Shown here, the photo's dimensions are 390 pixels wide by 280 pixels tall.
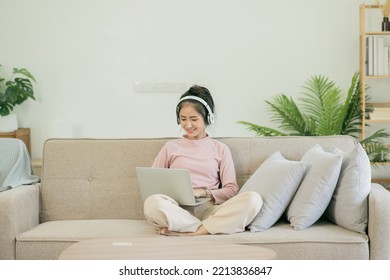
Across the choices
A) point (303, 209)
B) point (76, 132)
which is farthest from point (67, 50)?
point (303, 209)

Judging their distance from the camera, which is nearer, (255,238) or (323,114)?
(255,238)

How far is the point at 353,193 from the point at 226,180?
62 centimetres

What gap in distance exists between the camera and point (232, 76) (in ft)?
17.4

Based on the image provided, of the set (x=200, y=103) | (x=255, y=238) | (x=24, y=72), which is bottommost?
(x=255, y=238)

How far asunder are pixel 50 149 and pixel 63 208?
1.01ft

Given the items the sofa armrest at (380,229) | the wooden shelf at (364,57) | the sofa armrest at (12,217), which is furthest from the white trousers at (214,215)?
the wooden shelf at (364,57)

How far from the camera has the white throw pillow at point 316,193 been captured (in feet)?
9.10

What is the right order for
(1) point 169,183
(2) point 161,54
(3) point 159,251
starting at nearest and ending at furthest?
(3) point 159,251, (1) point 169,183, (2) point 161,54

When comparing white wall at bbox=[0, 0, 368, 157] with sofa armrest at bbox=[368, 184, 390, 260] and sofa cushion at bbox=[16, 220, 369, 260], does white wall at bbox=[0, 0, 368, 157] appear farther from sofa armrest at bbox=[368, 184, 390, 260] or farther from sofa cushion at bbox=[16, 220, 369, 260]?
A: sofa armrest at bbox=[368, 184, 390, 260]

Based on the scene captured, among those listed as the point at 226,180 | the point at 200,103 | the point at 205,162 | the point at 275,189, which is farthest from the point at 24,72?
the point at 275,189

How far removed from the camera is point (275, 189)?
9.26 ft

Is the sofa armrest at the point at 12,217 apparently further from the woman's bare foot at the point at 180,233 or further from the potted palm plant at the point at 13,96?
the potted palm plant at the point at 13,96

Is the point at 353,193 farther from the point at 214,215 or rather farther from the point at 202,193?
the point at 202,193

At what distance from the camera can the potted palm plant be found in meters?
5.15
